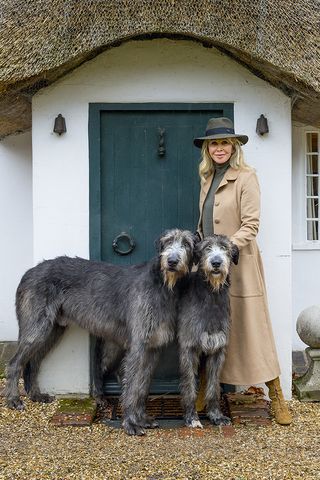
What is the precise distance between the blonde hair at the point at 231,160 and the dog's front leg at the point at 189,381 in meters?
1.42

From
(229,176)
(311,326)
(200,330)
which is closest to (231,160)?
(229,176)

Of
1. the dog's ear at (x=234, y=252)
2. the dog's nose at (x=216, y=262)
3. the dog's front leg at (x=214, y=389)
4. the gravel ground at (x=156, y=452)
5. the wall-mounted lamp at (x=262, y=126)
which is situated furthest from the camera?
the wall-mounted lamp at (x=262, y=126)

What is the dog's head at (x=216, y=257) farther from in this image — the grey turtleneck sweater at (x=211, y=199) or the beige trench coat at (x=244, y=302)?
the grey turtleneck sweater at (x=211, y=199)

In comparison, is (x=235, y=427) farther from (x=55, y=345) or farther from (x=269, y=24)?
(x=269, y=24)

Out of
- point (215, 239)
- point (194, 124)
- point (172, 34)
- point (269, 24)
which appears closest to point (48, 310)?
point (215, 239)

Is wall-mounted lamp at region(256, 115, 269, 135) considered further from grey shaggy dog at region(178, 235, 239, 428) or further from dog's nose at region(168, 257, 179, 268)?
dog's nose at region(168, 257, 179, 268)

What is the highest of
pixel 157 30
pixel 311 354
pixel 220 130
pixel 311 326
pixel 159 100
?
pixel 157 30

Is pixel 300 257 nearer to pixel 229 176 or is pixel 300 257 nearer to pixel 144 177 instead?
pixel 144 177

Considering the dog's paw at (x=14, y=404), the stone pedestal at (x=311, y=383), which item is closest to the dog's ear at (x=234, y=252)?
the stone pedestal at (x=311, y=383)

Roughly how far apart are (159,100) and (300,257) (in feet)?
9.38

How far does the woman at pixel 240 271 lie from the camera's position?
5.53 m

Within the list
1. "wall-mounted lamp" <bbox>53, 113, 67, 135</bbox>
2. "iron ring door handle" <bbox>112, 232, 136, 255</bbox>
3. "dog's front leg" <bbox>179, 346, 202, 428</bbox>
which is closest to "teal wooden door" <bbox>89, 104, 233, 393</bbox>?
"iron ring door handle" <bbox>112, 232, 136, 255</bbox>

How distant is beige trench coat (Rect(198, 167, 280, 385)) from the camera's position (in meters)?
5.54

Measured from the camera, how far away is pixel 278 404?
5.60 m
